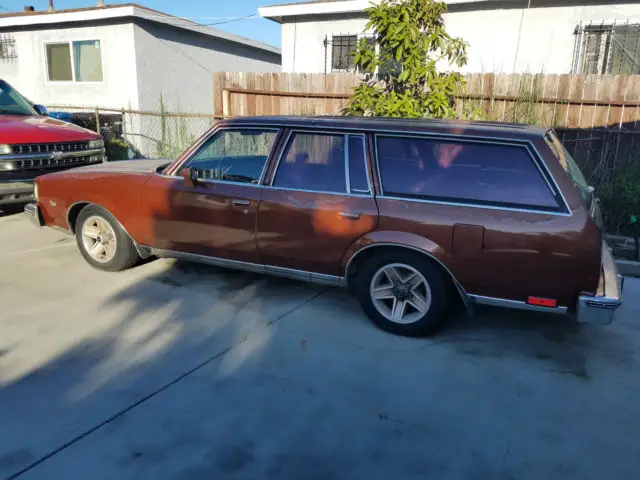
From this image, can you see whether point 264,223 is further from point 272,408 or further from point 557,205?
point 557,205

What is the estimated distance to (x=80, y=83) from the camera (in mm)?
14102

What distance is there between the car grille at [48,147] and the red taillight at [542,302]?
6706mm

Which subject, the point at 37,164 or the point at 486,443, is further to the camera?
the point at 37,164

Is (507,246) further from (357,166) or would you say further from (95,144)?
(95,144)

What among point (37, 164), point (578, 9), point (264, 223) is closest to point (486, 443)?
point (264, 223)

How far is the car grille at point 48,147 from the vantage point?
23.2 ft

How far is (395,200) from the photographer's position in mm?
3936

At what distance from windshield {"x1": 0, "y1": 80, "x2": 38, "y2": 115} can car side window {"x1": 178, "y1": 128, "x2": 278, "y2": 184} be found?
5.07m

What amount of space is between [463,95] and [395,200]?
483cm

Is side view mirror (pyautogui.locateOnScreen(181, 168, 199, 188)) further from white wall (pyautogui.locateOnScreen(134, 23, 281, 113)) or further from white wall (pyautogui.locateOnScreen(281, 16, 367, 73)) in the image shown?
white wall (pyautogui.locateOnScreen(134, 23, 281, 113))

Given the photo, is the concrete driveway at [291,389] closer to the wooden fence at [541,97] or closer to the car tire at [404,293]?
the car tire at [404,293]

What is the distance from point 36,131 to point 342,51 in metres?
6.38

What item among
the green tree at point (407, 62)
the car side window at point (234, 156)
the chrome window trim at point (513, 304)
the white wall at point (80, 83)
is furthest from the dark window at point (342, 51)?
the chrome window trim at point (513, 304)

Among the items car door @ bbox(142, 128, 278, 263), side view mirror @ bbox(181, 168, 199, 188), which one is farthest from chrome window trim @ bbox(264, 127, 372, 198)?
side view mirror @ bbox(181, 168, 199, 188)
